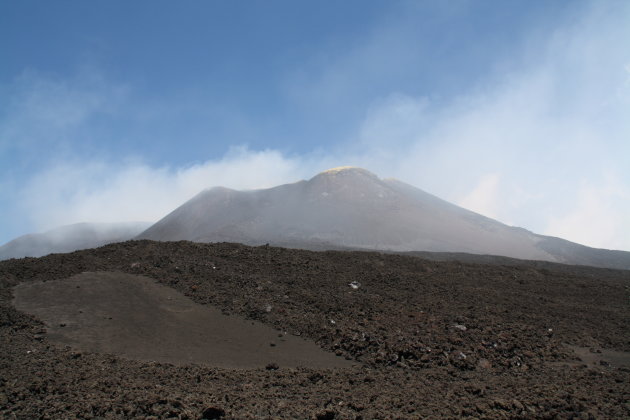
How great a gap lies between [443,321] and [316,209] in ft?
207

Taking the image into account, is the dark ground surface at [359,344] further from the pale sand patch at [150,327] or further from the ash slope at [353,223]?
the ash slope at [353,223]

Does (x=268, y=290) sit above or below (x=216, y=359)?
above

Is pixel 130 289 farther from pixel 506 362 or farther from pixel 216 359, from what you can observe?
pixel 506 362

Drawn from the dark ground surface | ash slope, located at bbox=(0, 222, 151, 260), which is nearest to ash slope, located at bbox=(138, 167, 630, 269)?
ash slope, located at bbox=(0, 222, 151, 260)

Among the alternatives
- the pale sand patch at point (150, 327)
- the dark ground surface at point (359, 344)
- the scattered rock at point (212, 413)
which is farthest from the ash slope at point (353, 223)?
the scattered rock at point (212, 413)

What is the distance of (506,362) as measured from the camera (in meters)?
9.25

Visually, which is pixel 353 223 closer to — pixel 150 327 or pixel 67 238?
pixel 150 327

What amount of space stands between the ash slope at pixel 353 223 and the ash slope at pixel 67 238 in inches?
1014

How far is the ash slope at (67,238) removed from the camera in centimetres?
9438

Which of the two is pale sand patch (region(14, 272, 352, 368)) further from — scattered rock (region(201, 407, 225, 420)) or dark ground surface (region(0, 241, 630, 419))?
scattered rock (region(201, 407, 225, 420))

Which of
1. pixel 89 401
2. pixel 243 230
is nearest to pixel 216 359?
pixel 89 401

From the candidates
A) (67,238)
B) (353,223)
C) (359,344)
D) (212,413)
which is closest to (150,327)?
(359,344)

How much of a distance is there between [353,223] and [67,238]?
7783 cm

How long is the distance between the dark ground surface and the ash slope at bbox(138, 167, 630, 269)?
33.5 meters
